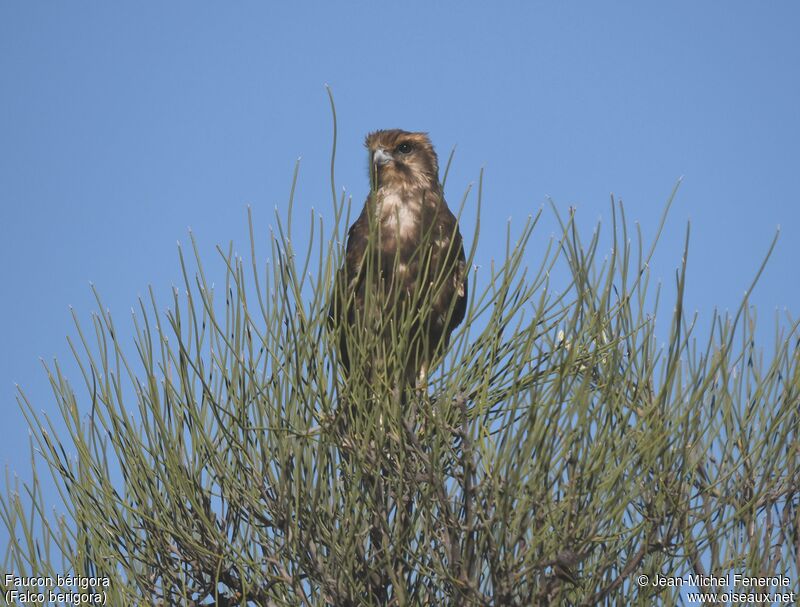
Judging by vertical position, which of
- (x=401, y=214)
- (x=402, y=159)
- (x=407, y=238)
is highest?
(x=402, y=159)

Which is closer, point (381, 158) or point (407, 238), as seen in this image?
point (407, 238)

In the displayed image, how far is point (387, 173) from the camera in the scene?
7094mm

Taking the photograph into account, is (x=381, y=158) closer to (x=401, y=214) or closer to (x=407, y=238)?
(x=401, y=214)

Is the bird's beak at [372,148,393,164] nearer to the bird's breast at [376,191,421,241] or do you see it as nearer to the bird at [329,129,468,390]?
the bird at [329,129,468,390]

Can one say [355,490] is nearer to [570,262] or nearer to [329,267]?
[329,267]

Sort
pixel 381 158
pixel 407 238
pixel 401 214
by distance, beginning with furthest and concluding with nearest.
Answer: pixel 381 158 → pixel 401 214 → pixel 407 238

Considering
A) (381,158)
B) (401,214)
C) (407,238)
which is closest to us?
(407,238)

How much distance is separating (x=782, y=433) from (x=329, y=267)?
6.30 feet

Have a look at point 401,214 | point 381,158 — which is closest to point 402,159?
point 381,158

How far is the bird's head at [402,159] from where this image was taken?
7070 millimetres

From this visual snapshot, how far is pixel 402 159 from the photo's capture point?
712 cm

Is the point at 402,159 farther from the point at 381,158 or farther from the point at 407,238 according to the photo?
the point at 407,238

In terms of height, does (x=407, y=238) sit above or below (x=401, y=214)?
below

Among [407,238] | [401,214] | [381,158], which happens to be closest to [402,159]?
[381,158]
